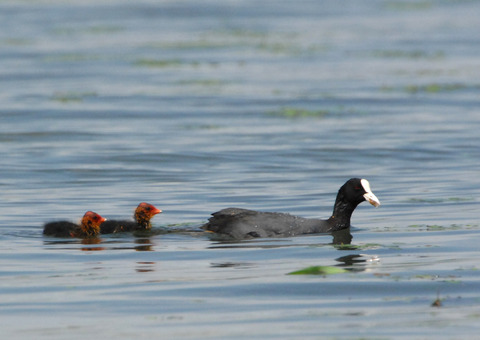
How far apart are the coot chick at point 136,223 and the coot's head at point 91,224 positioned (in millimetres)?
196

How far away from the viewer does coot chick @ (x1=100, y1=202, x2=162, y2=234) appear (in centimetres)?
1376

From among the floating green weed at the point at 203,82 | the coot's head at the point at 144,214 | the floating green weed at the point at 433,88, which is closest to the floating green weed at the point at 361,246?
the coot's head at the point at 144,214

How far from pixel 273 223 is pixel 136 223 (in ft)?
6.05

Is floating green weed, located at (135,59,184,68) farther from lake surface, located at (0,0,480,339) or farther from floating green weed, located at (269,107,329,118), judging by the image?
floating green weed, located at (269,107,329,118)

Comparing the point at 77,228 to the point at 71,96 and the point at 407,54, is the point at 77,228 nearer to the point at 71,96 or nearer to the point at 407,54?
the point at 71,96

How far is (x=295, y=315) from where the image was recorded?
885 centimetres

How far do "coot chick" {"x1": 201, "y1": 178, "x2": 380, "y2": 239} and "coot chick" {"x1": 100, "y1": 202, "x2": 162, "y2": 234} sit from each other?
2.34 ft

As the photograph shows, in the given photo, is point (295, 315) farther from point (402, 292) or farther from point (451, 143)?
point (451, 143)

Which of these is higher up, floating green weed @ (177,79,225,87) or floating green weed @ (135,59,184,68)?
floating green weed @ (135,59,184,68)

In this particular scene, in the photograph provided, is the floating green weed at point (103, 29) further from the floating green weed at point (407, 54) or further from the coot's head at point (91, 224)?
the coot's head at point (91, 224)

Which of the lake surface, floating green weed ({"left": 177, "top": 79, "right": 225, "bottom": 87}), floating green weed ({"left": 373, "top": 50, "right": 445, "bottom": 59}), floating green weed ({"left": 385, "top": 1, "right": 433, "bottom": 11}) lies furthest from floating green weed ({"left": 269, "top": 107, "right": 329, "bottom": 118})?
floating green weed ({"left": 385, "top": 1, "right": 433, "bottom": 11})

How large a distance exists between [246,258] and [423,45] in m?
30.5

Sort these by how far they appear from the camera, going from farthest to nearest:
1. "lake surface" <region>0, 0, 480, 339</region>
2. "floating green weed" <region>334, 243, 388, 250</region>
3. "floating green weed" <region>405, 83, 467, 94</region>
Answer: "floating green weed" <region>405, 83, 467, 94</region>, "floating green weed" <region>334, 243, 388, 250</region>, "lake surface" <region>0, 0, 480, 339</region>

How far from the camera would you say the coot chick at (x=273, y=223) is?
13102 millimetres
